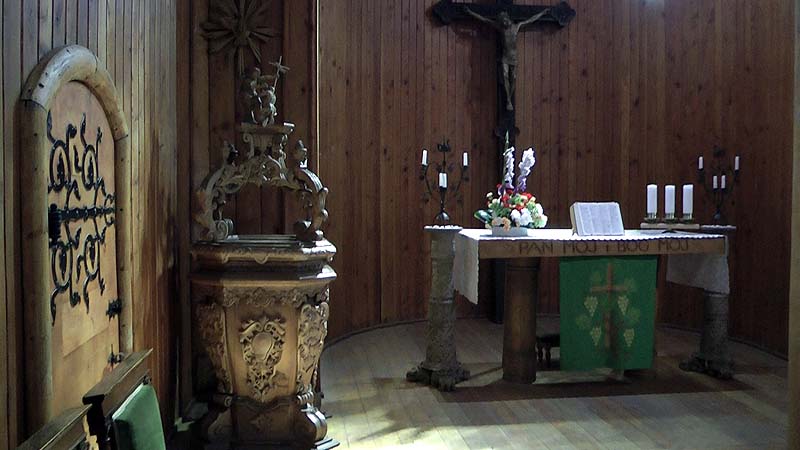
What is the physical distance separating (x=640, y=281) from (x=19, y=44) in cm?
372

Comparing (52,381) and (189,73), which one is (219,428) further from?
(189,73)

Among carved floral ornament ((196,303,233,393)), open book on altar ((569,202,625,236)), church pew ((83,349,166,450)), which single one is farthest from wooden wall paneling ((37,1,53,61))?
open book on altar ((569,202,625,236))

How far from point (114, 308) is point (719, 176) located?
5.16 meters

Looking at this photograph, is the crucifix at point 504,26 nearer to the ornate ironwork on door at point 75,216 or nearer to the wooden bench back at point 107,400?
the ornate ironwork on door at point 75,216

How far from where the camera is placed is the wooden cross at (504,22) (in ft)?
20.8

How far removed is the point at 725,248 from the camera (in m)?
4.32

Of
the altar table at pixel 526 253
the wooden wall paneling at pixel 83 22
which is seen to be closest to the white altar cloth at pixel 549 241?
the altar table at pixel 526 253

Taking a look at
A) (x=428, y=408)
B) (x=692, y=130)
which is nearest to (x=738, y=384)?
(x=428, y=408)

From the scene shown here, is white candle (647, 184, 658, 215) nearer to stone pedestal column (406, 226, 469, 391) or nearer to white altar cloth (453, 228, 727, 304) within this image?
white altar cloth (453, 228, 727, 304)

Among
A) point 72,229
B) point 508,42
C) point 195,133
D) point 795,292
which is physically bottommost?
point 795,292

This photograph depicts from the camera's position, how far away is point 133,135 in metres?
2.73

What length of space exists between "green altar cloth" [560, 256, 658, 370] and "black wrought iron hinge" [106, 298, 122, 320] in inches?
105

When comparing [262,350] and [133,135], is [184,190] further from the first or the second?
[262,350]

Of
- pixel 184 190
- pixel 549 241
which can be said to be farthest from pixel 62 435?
pixel 549 241
